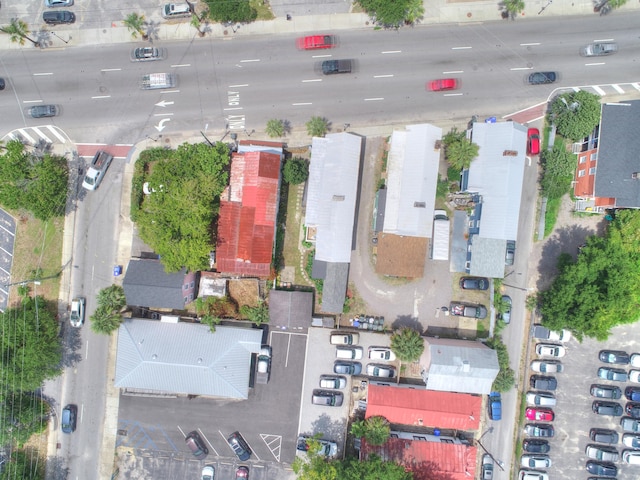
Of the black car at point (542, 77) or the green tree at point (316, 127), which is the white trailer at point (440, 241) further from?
the black car at point (542, 77)

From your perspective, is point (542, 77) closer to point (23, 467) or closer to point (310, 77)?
point (310, 77)

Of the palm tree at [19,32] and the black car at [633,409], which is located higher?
the palm tree at [19,32]

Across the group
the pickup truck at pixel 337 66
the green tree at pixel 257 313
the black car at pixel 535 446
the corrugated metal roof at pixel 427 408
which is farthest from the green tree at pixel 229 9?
the black car at pixel 535 446

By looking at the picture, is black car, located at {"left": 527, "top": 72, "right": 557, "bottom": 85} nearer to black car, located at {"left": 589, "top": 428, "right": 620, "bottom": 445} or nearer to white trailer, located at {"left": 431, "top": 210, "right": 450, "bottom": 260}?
white trailer, located at {"left": 431, "top": 210, "right": 450, "bottom": 260}

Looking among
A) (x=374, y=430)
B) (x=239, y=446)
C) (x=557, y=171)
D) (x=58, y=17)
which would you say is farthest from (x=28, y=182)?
(x=557, y=171)

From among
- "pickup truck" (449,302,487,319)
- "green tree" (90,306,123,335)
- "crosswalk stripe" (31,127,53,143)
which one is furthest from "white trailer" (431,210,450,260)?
"crosswalk stripe" (31,127,53,143)

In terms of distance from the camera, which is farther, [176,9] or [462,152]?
[176,9]
